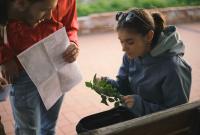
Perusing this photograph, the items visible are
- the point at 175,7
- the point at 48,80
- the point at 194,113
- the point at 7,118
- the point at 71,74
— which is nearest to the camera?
the point at 194,113

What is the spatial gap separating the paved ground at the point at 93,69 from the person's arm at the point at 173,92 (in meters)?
1.47

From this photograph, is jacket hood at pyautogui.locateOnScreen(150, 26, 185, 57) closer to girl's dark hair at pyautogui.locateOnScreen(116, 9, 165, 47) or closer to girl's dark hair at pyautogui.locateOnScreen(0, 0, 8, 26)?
girl's dark hair at pyautogui.locateOnScreen(116, 9, 165, 47)

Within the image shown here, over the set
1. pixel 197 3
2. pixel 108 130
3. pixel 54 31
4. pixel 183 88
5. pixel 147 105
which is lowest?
pixel 197 3

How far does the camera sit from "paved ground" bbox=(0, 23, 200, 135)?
338 cm

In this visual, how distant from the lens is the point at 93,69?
190 inches

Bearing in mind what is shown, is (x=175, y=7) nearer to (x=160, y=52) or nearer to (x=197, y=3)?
(x=197, y=3)

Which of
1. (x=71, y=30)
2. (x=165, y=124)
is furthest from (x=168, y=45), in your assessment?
(x=71, y=30)

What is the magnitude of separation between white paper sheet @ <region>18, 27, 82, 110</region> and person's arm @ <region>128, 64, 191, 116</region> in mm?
488

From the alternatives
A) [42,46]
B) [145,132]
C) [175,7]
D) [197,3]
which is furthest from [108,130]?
[197,3]

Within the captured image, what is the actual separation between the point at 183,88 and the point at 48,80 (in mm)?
761

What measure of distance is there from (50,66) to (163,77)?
0.65m

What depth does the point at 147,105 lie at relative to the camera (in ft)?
5.77

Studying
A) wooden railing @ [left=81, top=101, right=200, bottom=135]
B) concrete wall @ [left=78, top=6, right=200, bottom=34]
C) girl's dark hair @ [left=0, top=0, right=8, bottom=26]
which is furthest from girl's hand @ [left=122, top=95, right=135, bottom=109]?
concrete wall @ [left=78, top=6, right=200, bottom=34]

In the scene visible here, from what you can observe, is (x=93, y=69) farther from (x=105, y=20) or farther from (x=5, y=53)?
(x=5, y=53)
